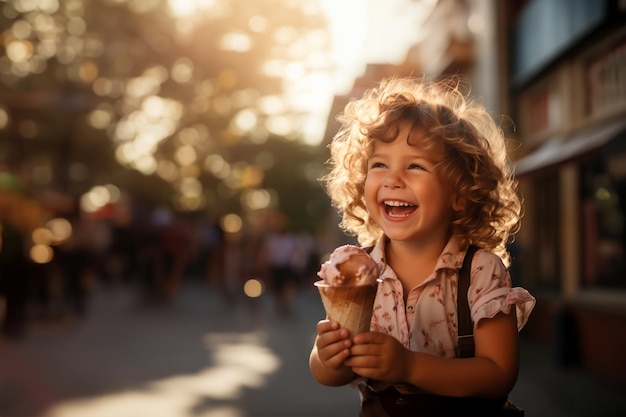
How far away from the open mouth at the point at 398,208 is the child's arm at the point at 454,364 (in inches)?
14.3

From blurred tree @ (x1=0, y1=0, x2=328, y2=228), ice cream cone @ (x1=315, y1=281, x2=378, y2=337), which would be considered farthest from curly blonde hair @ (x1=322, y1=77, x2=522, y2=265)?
blurred tree @ (x1=0, y1=0, x2=328, y2=228)

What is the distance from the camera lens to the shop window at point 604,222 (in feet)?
27.6

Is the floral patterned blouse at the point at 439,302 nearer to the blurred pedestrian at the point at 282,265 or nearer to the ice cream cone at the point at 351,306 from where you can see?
the ice cream cone at the point at 351,306

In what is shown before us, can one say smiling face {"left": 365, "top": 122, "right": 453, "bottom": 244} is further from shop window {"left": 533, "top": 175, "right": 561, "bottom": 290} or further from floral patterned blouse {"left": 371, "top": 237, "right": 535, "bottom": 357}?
shop window {"left": 533, "top": 175, "right": 561, "bottom": 290}

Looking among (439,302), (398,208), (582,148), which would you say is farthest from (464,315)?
(582,148)

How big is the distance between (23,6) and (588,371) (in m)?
16.6

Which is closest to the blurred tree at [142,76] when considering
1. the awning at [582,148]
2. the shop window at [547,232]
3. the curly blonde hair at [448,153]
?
the shop window at [547,232]

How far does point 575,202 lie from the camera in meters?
10.6

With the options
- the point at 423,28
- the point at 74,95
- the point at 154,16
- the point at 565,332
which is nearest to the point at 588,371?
the point at 565,332

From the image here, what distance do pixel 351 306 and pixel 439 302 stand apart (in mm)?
339

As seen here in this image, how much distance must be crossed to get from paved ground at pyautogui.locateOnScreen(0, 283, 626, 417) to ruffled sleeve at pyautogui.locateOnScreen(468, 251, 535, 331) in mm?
4740

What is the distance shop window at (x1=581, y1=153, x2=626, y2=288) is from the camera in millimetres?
8398

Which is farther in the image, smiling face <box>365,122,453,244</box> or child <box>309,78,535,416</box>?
smiling face <box>365,122,453,244</box>

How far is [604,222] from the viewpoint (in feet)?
31.7
